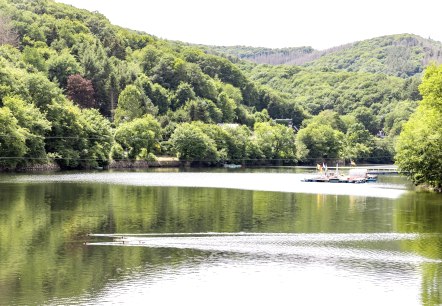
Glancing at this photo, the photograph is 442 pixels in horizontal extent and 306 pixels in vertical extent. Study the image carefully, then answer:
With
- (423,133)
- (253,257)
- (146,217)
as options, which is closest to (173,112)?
(423,133)

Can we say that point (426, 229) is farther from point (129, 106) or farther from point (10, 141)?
point (129, 106)

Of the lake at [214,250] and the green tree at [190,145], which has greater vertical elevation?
the green tree at [190,145]

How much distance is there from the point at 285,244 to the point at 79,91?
122 m

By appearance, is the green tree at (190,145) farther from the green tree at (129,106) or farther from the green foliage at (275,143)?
the green foliage at (275,143)

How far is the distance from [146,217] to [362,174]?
5984 centimetres

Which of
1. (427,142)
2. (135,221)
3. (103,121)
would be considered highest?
(103,121)

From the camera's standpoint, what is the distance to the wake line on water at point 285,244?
3556 cm

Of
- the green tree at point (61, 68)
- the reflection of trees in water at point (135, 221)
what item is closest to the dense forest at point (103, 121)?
the green tree at point (61, 68)

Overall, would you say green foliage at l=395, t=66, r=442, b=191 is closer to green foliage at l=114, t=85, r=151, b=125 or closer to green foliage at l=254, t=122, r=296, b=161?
green foliage at l=114, t=85, r=151, b=125

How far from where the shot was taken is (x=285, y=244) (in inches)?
1516

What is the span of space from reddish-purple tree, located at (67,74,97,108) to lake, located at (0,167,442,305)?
302 ft

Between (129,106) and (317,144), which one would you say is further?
(317,144)

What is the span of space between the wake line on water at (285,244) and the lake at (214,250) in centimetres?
6

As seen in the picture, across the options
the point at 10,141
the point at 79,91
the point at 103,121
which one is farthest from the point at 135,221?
the point at 79,91
